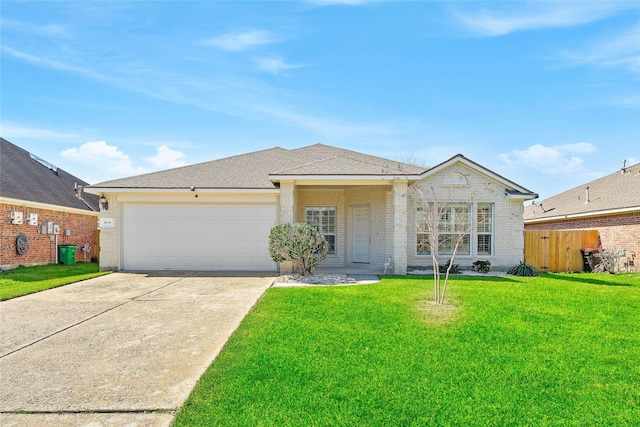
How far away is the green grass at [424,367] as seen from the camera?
12.1 ft

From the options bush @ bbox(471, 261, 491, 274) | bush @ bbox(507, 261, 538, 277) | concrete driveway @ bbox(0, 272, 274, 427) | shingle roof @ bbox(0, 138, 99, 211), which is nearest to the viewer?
concrete driveway @ bbox(0, 272, 274, 427)

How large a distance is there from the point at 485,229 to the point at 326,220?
6.09 metres

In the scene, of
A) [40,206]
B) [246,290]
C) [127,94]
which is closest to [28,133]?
[40,206]

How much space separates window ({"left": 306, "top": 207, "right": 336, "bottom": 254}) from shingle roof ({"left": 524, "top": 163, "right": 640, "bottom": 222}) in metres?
11.9

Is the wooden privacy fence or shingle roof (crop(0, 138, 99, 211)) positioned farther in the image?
shingle roof (crop(0, 138, 99, 211))

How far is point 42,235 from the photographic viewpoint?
Answer: 59.4ft

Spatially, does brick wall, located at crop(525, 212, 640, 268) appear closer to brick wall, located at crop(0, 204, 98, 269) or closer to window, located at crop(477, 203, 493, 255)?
window, located at crop(477, 203, 493, 255)

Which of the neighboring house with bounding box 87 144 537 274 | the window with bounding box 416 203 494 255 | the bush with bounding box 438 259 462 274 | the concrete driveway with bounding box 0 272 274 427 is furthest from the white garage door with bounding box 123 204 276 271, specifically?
the bush with bounding box 438 259 462 274

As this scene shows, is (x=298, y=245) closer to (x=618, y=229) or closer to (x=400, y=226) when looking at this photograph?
(x=400, y=226)

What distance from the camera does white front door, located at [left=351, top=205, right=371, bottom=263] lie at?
52.6ft

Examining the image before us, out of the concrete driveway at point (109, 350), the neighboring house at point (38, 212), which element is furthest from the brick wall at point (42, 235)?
the concrete driveway at point (109, 350)

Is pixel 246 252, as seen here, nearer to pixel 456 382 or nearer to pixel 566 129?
pixel 456 382

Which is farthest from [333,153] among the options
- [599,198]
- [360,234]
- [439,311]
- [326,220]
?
[599,198]

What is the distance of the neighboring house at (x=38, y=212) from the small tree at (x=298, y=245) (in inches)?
446
